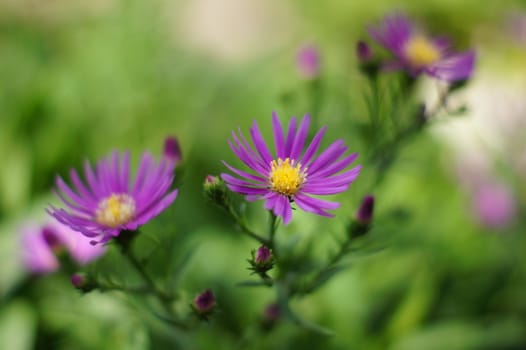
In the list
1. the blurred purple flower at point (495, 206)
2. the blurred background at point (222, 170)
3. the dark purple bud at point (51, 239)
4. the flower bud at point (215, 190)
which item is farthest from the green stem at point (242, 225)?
the blurred purple flower at point (495, 206)

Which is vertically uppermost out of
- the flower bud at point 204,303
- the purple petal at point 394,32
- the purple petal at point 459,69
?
the purple petal at point 394,32

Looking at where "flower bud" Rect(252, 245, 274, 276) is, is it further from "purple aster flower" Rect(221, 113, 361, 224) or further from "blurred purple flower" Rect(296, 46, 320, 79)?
"blurred purple flower" Rect(296, 46, 320, 79)

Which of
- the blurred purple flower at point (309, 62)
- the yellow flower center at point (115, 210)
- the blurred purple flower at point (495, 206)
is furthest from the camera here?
the blurred purple flower at point (495, 206)

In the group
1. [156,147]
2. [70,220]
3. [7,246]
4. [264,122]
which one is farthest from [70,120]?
[70,220]

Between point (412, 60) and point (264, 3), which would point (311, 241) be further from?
point (264, 3)

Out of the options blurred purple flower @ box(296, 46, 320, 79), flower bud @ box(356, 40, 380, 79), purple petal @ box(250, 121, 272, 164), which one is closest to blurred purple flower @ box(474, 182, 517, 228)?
blurred purple flower @ box(296, 46, 320, 79)

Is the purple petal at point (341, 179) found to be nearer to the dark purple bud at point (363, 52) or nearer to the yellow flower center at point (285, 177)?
the yellow flower center at point (285, 177)

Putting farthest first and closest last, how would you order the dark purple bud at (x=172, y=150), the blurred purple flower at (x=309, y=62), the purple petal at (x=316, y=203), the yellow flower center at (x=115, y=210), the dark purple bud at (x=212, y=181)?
the blurred purple flower at (x=309, y=62), the dark purple bud at (x=172, y=150), the yellow flower center at (x=115, y=210), the dark purple bud at (x=212, y=181), the purple petal at (x=316, y=203)
